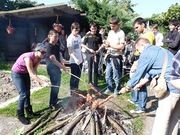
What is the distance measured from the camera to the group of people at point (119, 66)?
3.48 m

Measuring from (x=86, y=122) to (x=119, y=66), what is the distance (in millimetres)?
2293

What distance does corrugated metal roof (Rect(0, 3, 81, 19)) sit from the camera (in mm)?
11545

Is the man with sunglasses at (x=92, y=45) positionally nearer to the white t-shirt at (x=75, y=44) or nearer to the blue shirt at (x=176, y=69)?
the white t-shirt at (x=75, y=44)

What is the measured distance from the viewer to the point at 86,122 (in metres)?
4.33

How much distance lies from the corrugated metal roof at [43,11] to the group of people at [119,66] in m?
5.41

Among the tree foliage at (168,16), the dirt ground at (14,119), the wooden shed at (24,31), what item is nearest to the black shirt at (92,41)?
the dirt ground at (14,119)

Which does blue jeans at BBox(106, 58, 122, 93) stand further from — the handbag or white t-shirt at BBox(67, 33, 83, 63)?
the handbag

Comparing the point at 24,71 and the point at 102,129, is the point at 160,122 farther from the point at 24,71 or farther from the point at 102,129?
the point at 24,71

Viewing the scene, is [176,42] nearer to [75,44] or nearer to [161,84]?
[75,44]

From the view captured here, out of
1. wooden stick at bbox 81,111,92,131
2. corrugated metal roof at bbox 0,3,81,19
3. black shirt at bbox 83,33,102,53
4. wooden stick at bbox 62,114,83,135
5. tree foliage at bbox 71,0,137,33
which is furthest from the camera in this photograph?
tree foliage at bbox 71,0,137,33

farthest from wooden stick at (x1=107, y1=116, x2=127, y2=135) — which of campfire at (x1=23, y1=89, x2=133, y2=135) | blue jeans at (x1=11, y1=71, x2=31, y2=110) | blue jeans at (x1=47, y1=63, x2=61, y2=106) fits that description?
blue jeans at (x1=11, y1=71, x2=31, y2=110)

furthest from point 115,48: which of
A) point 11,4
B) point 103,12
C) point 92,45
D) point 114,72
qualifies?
point 11,4

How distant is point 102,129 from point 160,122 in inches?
46.7

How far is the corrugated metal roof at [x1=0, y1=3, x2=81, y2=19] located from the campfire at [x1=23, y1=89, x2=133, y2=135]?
777cm
